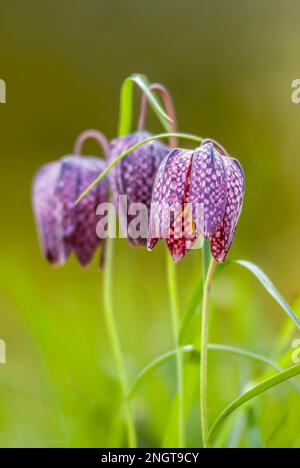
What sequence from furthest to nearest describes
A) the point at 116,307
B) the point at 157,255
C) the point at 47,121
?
the point at 47,121, the point at 157,255, the point at 116,307

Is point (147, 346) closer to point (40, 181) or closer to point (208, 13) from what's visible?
point (40, 181)

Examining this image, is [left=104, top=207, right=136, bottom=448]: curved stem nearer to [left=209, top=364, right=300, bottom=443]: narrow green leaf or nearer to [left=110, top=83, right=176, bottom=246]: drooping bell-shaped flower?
[left=110, top=83, right=176, bottom=246]: drooping bell-shaped flower

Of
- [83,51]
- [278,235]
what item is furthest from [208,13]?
[278,235]

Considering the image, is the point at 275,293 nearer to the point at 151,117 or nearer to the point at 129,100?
the point at 129,100

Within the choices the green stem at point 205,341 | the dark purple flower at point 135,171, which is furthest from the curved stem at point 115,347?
the green stem at point 205,341

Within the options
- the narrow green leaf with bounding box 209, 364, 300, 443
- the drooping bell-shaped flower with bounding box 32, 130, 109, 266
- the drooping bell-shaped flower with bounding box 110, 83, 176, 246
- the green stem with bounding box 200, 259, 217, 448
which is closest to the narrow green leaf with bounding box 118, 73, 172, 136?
the drooping bell-shaped flower with bounding box 110, 83, 176, 246

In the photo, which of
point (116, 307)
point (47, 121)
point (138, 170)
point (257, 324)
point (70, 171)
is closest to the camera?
point (138, 170)
